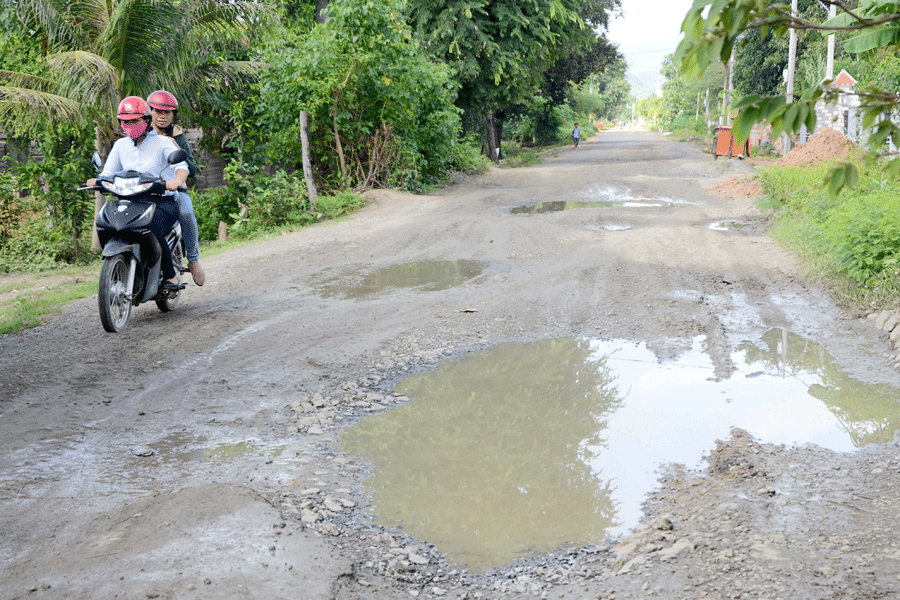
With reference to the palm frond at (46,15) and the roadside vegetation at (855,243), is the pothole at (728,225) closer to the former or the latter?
the roadside vegetation at (855,243)

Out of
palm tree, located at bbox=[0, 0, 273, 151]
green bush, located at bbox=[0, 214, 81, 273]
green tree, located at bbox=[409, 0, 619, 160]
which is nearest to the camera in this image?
palm tree, located at bbox=[0, 0, 273, 151]

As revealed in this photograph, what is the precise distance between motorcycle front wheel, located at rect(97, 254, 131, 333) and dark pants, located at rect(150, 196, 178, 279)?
36 cm

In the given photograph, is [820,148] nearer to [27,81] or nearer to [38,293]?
[27,81]

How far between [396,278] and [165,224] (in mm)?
2806

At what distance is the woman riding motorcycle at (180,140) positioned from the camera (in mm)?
6398

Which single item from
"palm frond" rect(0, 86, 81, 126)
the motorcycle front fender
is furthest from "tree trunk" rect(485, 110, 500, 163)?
the motorcycle front fender

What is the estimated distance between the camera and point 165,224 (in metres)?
6.40

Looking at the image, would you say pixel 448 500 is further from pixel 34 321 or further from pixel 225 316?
pixel 34 321

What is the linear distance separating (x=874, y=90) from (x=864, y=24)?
0.96 feet

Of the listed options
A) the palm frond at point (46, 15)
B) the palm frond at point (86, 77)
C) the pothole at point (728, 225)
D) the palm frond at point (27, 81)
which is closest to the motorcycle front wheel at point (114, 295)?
the palm frond at point (86, 77)

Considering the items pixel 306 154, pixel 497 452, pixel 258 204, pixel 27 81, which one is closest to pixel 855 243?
pixel 497 452

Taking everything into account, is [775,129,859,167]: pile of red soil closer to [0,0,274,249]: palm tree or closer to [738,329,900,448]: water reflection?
[0,0,274,249]: palm tree

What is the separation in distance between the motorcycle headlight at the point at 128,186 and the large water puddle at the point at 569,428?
2.73 metres

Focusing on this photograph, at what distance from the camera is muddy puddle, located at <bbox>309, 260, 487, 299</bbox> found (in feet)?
26.1
